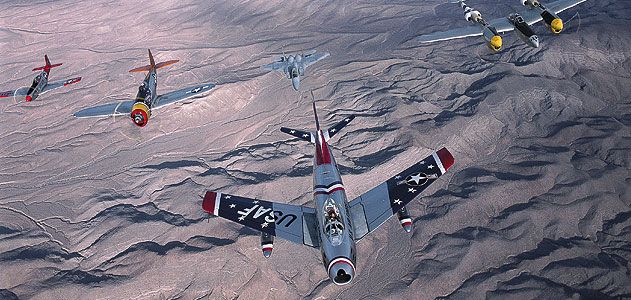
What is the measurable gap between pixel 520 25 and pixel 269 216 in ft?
72.9

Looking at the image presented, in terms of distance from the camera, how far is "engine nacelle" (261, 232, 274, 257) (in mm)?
15344

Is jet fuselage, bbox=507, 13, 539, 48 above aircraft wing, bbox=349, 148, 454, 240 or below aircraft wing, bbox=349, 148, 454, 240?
above

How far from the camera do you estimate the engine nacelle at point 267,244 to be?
15344 mm

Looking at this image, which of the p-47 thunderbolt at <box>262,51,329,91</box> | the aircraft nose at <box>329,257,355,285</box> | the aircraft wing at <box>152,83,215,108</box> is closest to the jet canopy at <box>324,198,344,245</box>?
the aircraft nose at <box>329,257,355,285</box>

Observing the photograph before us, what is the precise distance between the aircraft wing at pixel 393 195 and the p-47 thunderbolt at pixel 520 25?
1307 centimetres

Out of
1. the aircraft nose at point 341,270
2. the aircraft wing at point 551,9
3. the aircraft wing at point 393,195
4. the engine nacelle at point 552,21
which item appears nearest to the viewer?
the aircraft nose at point 341,270

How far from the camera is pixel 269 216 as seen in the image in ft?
53.0

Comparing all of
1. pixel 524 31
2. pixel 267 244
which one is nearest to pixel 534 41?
pixel 524 31

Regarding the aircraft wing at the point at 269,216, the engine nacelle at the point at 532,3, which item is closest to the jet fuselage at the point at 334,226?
the aircraft wing at the point at 269,216

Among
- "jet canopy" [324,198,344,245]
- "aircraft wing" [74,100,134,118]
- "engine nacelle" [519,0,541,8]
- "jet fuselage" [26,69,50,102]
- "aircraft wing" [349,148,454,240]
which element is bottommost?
"aircraft wing" [349,148,454,240]

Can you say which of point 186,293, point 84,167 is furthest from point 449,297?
point 84,167

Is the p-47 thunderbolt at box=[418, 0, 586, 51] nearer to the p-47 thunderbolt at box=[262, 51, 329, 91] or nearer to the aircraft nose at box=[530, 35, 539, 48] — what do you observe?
the aircraft nose at box=[530, 35, 539, 48]

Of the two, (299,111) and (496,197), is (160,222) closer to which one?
(299,111)

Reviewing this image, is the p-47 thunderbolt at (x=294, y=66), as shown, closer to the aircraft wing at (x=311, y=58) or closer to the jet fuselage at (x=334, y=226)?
the aircraft wing at (x=311, y=58)
